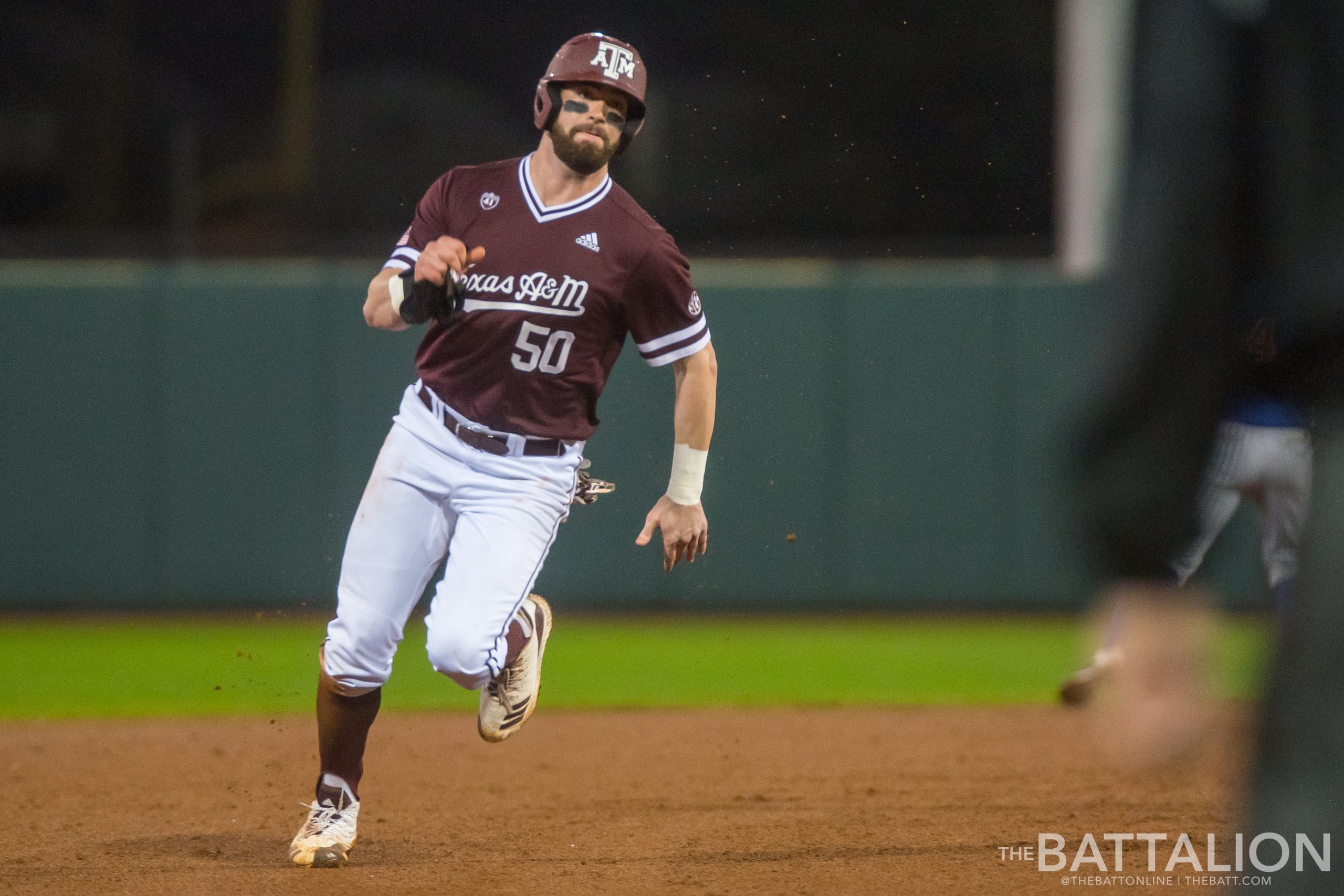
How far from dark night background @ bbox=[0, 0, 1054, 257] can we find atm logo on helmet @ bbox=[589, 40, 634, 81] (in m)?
7.88

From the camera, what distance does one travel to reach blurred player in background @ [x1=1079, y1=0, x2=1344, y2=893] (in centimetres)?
117

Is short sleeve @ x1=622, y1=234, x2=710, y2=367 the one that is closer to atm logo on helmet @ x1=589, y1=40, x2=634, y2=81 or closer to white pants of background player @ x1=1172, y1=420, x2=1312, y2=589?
atm logo on helmet @ x1=589, y1=40, x2=634, y2=81

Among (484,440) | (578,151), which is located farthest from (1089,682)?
(578,151)

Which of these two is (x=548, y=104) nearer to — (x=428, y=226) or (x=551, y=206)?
(x=551, y=206)

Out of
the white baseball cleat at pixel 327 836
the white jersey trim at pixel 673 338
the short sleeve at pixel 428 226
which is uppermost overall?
the short sleeve at pixel 428 226

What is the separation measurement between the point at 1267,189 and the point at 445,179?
3084mm

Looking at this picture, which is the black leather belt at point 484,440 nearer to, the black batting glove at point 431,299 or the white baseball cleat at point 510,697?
the black batting glove at point 431,299

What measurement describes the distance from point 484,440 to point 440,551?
12.0 inches

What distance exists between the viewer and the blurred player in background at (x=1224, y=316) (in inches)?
46.2

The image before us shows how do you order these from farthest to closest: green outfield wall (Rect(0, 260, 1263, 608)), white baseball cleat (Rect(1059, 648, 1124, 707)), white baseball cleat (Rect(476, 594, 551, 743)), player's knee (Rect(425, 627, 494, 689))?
green outfield wall (Rect(0, 260, 1263, 608)), white baseball cleat (Rect(1059, 648, 1124, 707)), white baseball cleat (Rect(476, 594, 551, 743)), player's knee (Rect(425, 627, 494, 689))

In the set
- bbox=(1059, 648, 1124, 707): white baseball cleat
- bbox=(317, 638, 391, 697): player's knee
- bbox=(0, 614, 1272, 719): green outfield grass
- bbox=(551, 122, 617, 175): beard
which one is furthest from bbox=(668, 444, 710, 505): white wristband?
bbox=(0, 614, 1272, 719): green outfield grass

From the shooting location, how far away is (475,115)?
12.8 metres

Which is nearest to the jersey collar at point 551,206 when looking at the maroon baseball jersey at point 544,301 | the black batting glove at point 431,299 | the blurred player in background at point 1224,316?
the maroon baseball jersey at point 544,301

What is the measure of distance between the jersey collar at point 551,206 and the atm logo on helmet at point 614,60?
29 cm
